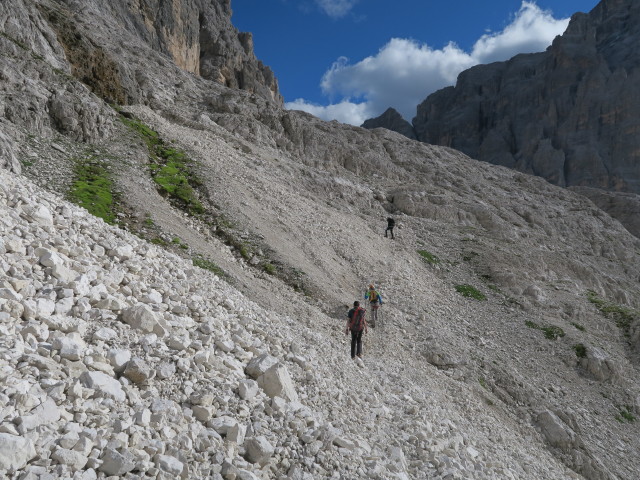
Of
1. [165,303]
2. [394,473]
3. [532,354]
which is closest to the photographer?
[394,473]

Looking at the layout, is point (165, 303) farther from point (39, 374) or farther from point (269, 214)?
point (269, 214)

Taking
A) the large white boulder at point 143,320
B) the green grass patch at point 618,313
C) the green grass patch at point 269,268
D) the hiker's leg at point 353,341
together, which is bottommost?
the large white boulder at point 143,320

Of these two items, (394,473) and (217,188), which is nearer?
(394,473)

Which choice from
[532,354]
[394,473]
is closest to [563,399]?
[532,354]

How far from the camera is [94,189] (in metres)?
21.1

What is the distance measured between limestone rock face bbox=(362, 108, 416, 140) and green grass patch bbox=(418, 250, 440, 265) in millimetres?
128371

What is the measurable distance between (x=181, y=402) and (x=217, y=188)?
21.3 m

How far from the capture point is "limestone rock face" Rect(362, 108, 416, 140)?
15688 centimetres

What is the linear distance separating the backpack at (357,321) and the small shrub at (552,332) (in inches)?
581

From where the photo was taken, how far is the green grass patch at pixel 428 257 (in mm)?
31489

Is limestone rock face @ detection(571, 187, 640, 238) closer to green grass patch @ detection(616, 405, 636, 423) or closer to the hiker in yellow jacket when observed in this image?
green grass patch @ detection(616, 405, 636, 423)

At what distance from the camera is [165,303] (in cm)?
995

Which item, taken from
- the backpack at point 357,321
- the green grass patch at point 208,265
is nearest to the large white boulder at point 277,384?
the backpack at point 357,321

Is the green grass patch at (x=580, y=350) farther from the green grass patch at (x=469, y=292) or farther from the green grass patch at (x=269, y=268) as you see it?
the green grass patch at (x=269, y=268)
